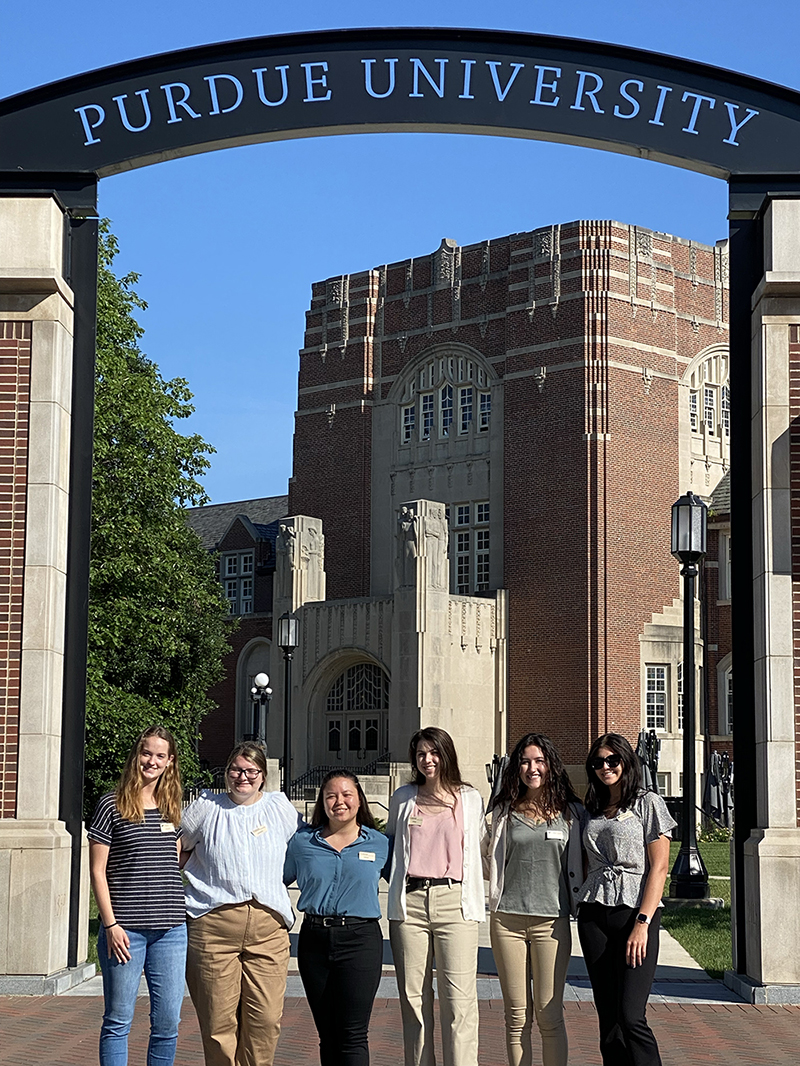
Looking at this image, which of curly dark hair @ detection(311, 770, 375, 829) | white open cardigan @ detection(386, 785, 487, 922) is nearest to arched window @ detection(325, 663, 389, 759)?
white open cardigan @ detection(386, 785, 487, 922)

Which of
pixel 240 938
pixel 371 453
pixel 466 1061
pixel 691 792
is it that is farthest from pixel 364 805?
pixel 371 453

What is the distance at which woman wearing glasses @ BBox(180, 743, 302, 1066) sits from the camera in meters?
6.56

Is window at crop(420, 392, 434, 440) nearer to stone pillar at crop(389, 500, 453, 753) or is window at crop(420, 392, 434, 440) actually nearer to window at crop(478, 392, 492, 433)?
window at crop(478, 392, 492, 433)

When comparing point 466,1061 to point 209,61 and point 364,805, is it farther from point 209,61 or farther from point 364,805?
point 209,61

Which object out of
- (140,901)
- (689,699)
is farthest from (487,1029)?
(689,699)

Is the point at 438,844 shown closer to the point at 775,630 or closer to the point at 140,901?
the point at 140,901

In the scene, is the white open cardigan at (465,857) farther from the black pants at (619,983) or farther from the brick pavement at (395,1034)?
the brick pavement at (395,1034)

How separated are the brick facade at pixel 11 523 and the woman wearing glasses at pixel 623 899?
5086mm

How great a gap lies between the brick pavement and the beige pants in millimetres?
1502

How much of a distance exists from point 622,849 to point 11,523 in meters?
5.67

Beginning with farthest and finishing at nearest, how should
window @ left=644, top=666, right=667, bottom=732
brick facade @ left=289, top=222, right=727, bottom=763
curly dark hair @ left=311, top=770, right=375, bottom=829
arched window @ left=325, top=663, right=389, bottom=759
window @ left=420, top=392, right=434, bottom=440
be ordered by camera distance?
window @ left=420, top=392, right=434, bottom=440 → arched window @ left=325, top=663, right=389, bottom=759 → window @ left=644, top=666, right=667, bottom=732 → brick facade @ left=289, top=222, right=727, bottom=763 → curly dark hair @ left=311, top=770, right=375, bottom=829

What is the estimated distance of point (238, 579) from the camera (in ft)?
177

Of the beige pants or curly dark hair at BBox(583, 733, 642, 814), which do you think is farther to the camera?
curly dark hair at BBox(583, 733, 642, 814)

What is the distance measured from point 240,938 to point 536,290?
36.6 metres
